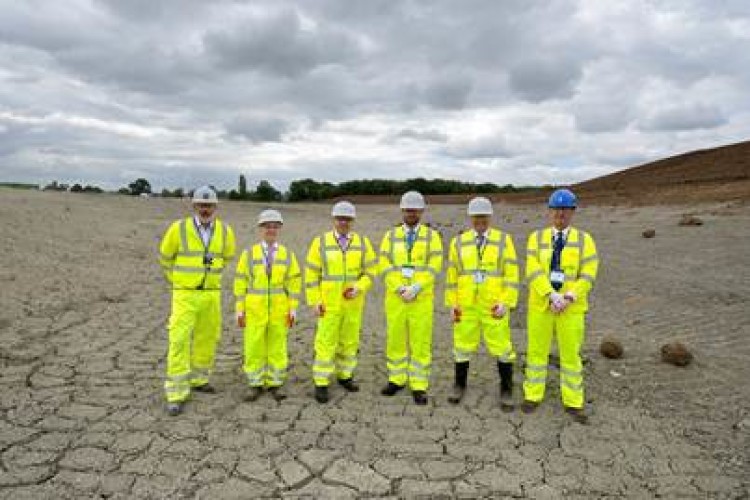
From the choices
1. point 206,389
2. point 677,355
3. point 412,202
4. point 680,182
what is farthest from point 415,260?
point 680,182

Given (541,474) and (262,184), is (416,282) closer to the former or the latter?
(541,474)

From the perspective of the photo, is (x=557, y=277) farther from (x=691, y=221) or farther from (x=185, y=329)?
(x=691, y=221)

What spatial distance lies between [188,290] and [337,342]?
5.48ft

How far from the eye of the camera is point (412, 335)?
18.6 ft

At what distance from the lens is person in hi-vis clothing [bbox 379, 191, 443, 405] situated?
18.4 ft

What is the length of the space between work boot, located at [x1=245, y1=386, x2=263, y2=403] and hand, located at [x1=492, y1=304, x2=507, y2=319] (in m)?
2.60

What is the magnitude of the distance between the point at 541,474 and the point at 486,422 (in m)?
0.96

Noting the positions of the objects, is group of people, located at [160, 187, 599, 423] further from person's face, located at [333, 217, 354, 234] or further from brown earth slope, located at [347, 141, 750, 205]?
brown earth slope, located at [347, 141, 750, 205]

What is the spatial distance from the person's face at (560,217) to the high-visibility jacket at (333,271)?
1.96 meters

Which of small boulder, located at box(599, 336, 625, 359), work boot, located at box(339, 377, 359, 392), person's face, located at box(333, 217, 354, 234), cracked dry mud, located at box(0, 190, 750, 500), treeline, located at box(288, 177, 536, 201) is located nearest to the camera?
cracked dry mud, located at box(0, 190, 750, 500)

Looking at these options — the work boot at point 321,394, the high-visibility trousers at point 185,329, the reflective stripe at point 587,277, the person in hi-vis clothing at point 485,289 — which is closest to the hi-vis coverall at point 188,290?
the high-visibility trousers at point 185,329

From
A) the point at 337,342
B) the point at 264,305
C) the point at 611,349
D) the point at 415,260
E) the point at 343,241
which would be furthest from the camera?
the point at 611,349

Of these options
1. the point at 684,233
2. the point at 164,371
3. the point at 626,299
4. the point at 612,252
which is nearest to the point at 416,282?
the point at 164,371

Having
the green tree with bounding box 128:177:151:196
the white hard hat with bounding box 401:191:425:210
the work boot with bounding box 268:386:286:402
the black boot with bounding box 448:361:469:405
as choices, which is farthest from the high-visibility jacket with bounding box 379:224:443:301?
the green tree with bounding box 128:177:151:196
